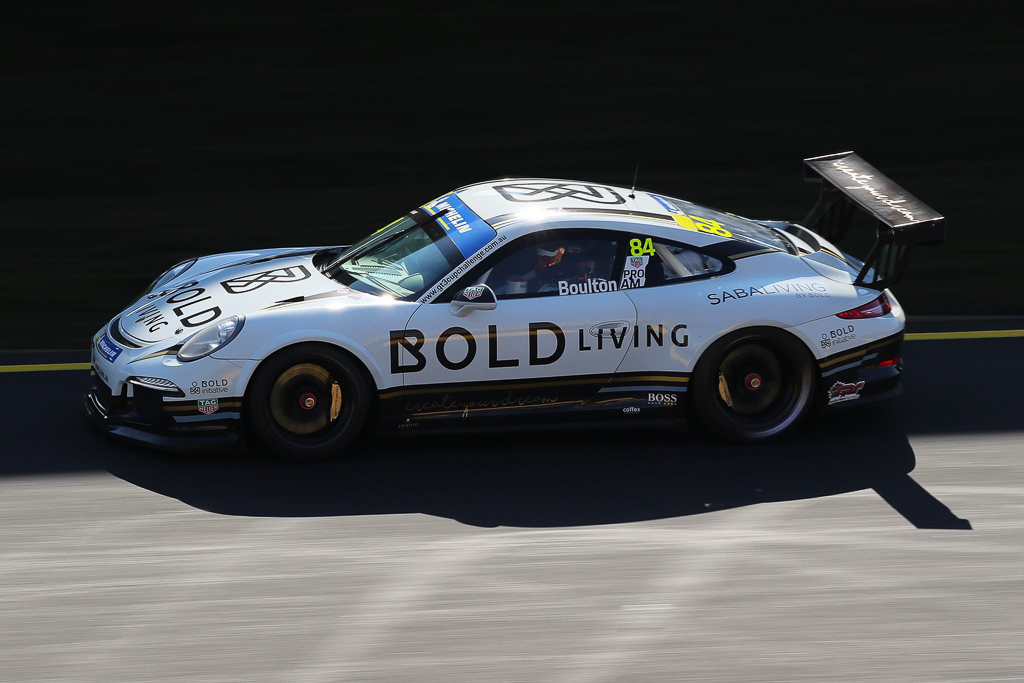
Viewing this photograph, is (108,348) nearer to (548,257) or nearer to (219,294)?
(219,294)

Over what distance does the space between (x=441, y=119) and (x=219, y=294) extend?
748cm

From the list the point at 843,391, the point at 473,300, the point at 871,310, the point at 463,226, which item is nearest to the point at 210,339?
the point at 473,300

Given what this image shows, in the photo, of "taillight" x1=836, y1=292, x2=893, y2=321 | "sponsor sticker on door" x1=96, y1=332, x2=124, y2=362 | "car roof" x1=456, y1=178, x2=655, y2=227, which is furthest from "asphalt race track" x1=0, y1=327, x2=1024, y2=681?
"car roof" x1=456, y1=178, x2=655, y2=227

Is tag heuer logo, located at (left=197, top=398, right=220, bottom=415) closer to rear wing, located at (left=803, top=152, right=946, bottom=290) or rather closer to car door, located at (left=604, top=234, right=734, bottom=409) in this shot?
car door, located at (left=604, top=234, right=734, bottom=409)

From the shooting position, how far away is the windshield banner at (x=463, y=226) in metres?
6.34

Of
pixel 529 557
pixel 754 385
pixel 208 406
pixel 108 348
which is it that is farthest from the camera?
pixel 754 385

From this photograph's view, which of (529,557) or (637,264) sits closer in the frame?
(529,557)

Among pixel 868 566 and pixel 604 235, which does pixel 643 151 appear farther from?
pixel 868 566

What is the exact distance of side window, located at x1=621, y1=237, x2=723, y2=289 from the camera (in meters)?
6.37

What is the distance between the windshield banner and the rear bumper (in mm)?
1952

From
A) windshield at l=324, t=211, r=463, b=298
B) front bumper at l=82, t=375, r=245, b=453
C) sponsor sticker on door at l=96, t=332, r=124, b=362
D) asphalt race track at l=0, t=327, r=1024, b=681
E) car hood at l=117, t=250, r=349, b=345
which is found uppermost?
windshield at l=324, t=211, r=463, b=298

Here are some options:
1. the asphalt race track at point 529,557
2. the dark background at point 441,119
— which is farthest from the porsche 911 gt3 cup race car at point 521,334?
the dark background at point 441,119

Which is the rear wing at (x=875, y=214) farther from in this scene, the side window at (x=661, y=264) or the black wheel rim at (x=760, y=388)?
the side window at (x=661, y=264)

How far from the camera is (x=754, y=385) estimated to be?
6.52m
